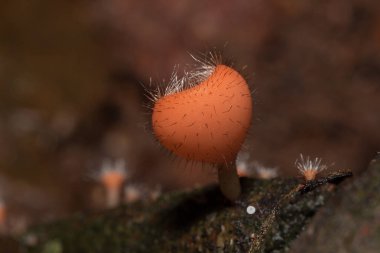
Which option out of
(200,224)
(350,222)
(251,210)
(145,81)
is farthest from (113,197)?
(145,81)

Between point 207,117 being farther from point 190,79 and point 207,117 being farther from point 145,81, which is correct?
point 145,81

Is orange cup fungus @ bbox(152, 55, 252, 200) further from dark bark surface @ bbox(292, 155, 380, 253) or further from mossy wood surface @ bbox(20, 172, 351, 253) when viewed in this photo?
dark bark surface @ bbox(292, 155, 380, 253)

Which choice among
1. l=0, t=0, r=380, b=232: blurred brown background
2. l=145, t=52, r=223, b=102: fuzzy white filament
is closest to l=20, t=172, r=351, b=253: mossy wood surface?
l=145, t=52, r=223, b=102: fuzzy white filament

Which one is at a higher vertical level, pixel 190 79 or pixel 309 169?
pixel 190 79

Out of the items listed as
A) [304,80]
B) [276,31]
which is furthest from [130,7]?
[304,80]

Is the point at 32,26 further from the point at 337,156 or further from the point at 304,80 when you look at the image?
the point at 337,156

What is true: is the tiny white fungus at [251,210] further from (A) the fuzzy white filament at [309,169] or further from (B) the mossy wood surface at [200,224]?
(A) the fuzzy white filament at [309,169]

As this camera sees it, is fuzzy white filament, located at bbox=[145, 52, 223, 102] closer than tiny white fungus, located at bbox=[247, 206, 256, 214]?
Yes
